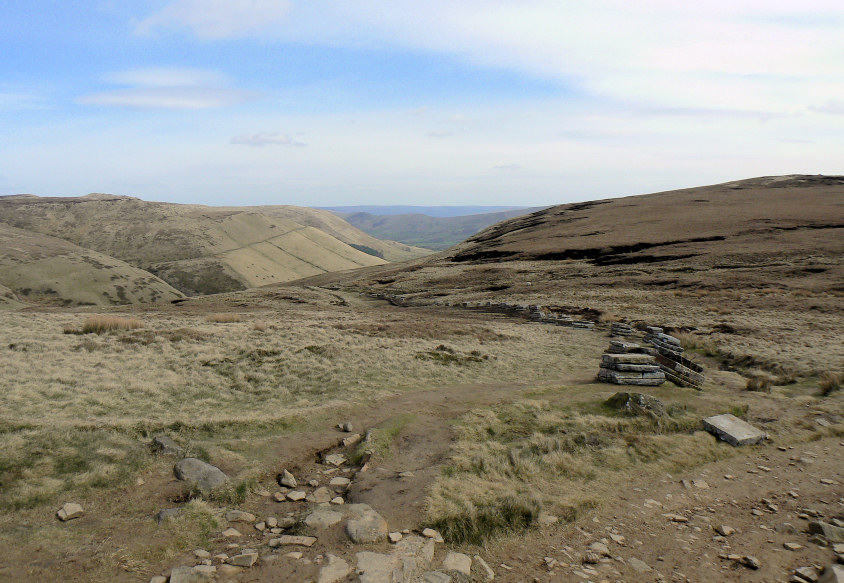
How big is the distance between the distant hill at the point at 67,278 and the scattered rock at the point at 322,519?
11724cm

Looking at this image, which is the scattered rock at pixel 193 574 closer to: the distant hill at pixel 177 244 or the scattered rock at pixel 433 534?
the scattered rock at pixel 433 534

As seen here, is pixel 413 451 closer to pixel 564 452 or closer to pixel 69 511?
pixel 564 452

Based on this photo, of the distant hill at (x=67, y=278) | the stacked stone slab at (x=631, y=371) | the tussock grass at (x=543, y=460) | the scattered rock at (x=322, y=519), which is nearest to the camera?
the scattered rock at (x=322, y=519)

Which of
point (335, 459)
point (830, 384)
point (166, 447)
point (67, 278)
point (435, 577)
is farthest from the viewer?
point (67, 278)

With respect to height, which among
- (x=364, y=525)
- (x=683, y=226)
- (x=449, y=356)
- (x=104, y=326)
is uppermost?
(x=683, y=226)

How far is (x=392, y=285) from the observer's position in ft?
229

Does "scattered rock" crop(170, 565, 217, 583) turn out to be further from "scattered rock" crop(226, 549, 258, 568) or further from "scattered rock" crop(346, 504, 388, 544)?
"scattered rock" crop(346, 504, 388, 544)

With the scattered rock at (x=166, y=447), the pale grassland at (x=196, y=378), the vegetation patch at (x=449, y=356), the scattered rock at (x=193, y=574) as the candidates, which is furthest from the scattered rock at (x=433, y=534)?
the vegetation patch at (x=449, y=356)

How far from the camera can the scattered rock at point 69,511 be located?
837 centimetres

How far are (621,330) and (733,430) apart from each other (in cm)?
1881

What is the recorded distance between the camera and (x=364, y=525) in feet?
28.2

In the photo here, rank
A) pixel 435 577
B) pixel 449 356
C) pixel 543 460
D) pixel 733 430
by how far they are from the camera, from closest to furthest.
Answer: pixel 435 577 → pixel 543 460 → pixel 733 430 → pixel 449 356

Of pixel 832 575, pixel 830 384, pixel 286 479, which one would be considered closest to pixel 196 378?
pixel 286 479

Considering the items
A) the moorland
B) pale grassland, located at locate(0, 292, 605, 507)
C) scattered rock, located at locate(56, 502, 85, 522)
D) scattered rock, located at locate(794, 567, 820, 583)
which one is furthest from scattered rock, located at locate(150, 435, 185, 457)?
scattered rock, located at locate(794, 567, 820, 583)
